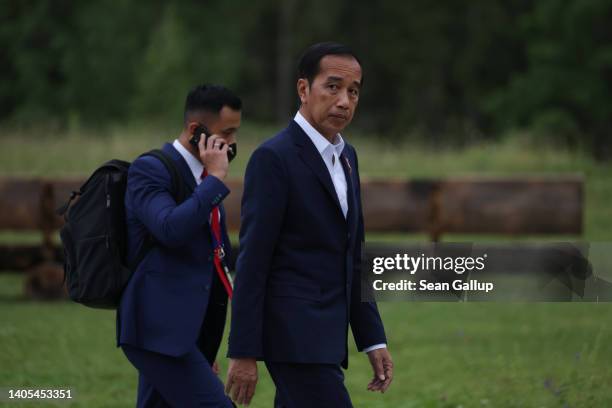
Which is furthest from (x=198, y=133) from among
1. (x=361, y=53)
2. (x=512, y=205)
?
(x=361, y=53)

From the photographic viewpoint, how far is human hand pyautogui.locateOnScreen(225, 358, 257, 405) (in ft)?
12.7

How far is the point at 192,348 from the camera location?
14.7 feet

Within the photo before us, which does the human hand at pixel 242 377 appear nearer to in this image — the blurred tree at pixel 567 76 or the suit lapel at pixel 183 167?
the suit lapel at pixel 183 167

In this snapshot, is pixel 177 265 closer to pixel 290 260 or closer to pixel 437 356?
pixel 290 260

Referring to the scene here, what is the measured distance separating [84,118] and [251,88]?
35.8 ft

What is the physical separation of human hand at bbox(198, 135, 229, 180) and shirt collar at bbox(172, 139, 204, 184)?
5.4 inches

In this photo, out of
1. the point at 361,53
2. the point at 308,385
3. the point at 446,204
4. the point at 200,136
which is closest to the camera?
the point at 308,385

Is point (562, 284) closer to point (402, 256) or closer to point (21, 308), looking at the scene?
point (402, 256)

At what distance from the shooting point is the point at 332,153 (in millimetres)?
4098

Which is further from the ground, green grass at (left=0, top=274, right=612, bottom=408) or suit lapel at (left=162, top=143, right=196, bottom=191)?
suit lapel at (left=162, top=143, right=196, bottom=191)

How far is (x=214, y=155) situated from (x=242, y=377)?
1057mm

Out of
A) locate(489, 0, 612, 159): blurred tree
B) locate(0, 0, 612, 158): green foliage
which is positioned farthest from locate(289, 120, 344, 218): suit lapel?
locate(489, 0, 612, 159): blurred tree

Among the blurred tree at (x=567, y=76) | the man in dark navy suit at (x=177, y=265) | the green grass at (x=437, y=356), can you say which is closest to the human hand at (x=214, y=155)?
the man in dark navy suit at (x=177, y=265)

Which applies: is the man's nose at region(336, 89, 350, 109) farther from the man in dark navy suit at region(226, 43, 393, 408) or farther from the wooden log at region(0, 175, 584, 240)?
the wooden log at region(0, 175, 584, 240)
